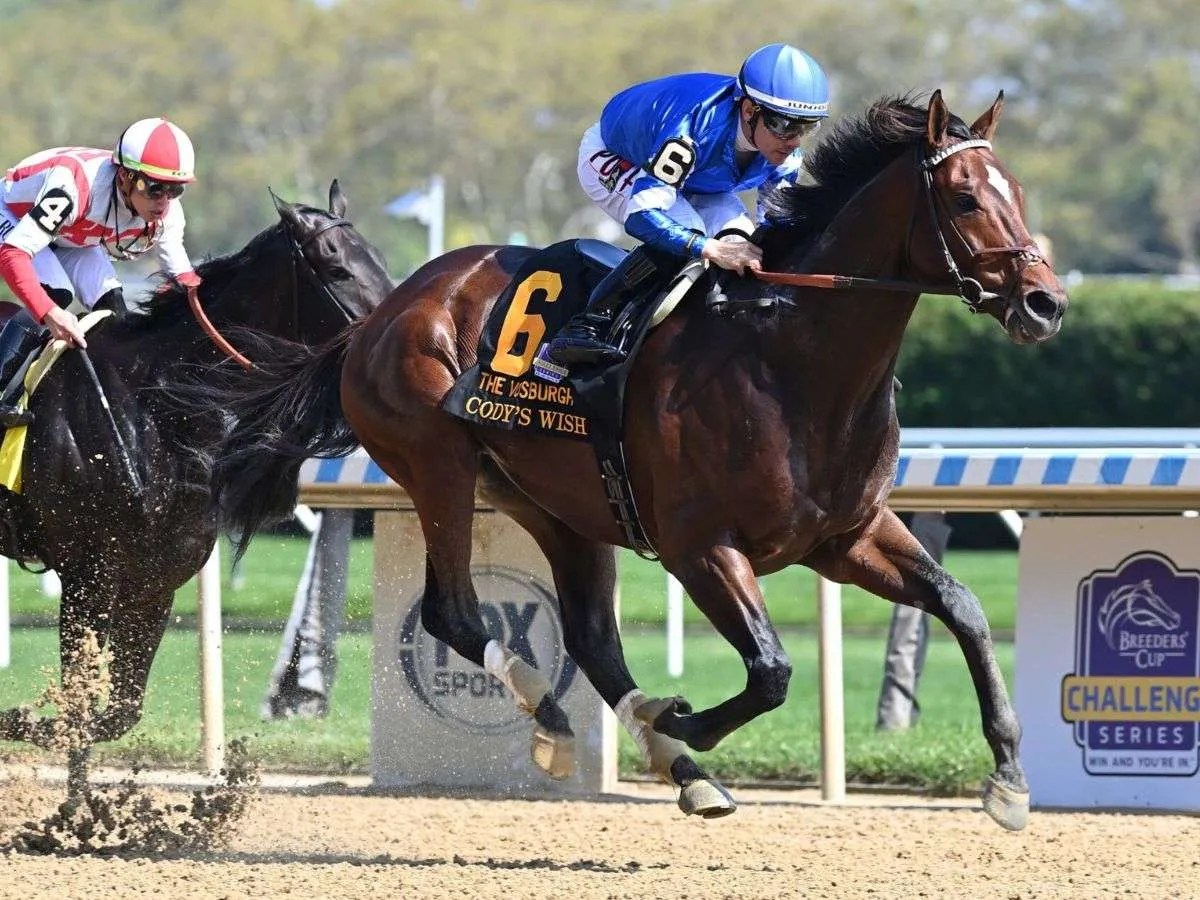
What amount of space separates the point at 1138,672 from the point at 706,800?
91.1 inches

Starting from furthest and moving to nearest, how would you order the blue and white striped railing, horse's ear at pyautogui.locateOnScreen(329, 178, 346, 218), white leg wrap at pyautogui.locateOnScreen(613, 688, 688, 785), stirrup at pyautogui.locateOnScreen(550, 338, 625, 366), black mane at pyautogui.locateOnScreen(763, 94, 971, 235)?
horse's ear at pyautogui.locateOnScreen(329, 178, 346, 218) < the blue and white striped railing < white leg wrap at pyautogui.locateOnScreen(613, 688, 688, 785) < stirrup at pyautogui.locateOnScreen(550, 338, 625, 366) < black mane at pyautogui.locateOnScreen(763, 94, 971, 235)

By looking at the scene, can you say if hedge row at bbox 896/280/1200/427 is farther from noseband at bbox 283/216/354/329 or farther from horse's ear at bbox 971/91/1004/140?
horse's ear at bbox 971/91/1004/140

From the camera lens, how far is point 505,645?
7410mm

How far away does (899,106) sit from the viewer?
5324 mm

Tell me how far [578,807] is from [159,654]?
82.9 inches

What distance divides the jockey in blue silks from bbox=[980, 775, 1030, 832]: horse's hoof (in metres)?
1.53

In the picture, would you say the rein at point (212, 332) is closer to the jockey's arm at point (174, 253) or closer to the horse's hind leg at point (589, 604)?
the jockey's arm at point (174, 253)

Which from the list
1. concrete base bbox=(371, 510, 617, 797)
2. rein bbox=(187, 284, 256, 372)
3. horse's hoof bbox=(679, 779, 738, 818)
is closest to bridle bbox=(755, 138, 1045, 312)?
horse's hoof bbox=(679, 779, 738, 818)

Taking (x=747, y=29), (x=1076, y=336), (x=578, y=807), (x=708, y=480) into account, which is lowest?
(x=578, y=807)

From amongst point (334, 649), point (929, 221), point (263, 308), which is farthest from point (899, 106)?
point (334, 649)

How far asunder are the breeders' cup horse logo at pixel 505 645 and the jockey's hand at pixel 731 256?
2284mm

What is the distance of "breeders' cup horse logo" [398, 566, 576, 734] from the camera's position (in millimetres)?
7367

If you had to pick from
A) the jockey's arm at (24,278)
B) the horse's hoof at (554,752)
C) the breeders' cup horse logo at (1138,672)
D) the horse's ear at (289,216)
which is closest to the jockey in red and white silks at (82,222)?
the jockey's arm at (24,278)

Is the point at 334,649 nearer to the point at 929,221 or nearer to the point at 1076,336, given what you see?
the point at 929,221
